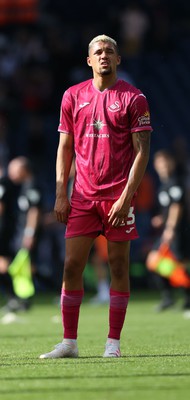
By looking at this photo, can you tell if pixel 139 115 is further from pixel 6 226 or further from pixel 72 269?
pixel 6 226

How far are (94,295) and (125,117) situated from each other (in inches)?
449

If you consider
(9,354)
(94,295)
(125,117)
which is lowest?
(94,295)

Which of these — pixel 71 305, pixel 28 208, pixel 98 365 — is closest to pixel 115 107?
pixel 71 305

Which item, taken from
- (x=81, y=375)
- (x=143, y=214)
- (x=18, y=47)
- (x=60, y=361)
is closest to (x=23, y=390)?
(x=81, y=375)

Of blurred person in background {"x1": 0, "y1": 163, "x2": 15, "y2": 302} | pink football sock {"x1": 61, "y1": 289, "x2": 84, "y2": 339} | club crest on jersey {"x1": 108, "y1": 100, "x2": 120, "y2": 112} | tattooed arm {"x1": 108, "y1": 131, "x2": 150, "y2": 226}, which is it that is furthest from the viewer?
blurred person in background {"x1": 0, "y1": 163, "x2": 15, "y2": 302}

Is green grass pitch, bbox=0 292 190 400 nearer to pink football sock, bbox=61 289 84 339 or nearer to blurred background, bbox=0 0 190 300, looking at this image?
pink football sock, bbox=61 289 84 339

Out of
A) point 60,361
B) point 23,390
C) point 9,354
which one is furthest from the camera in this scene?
point 9,354

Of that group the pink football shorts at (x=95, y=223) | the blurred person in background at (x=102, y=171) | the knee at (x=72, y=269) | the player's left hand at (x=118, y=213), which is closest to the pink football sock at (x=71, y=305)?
the blurred person in background at (x=102, y=171)

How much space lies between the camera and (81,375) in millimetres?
8031

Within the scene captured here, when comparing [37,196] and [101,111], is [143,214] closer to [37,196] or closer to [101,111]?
[37,196]

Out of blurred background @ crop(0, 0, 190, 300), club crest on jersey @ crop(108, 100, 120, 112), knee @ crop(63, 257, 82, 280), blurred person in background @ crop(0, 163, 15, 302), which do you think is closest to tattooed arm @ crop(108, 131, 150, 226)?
club crest on jersey @ crop(108, 100, 120, 112)

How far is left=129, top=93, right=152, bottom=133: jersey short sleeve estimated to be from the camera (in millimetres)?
9062

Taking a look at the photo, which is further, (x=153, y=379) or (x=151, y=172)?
(x=151, y=172)

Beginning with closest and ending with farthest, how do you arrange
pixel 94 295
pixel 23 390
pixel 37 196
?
pixel 23 390 → pixel 37 196 → pixel 94 295
